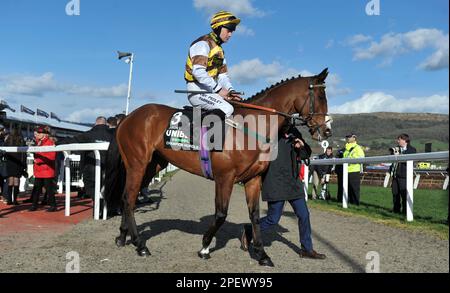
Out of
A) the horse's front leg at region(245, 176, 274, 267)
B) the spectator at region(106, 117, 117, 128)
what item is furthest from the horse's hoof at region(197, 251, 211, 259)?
the spectator at region(106, 117, 117, 128)

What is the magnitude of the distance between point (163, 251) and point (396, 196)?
623 centimetres

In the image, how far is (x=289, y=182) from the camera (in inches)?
213

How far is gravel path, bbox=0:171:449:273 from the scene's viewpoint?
4.71 meters

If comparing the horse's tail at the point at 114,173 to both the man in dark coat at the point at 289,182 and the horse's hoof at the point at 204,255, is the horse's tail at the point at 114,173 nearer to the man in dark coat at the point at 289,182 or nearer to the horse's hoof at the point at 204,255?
the horse's hoof at the point at 204,255

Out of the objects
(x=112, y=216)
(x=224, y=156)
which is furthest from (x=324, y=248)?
(x=112, y=216)

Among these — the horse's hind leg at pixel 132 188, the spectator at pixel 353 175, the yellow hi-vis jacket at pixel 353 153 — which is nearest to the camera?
the horse's hind leg at pixel 132 188

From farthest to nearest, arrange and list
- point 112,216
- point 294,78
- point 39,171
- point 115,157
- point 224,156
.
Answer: point 39,171, point 112,216, point 115,157, point 294,78, point 224,156

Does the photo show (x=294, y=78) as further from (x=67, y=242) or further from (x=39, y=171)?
(x=39, y=171)

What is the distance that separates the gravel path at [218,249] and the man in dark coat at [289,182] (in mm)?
404

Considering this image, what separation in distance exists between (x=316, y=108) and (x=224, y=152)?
119cm

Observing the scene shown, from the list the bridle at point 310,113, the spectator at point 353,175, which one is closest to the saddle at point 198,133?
the bridle at point 310,113

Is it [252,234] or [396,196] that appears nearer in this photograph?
[252,234]

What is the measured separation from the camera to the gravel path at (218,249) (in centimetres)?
471

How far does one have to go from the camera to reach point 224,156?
200 inches
